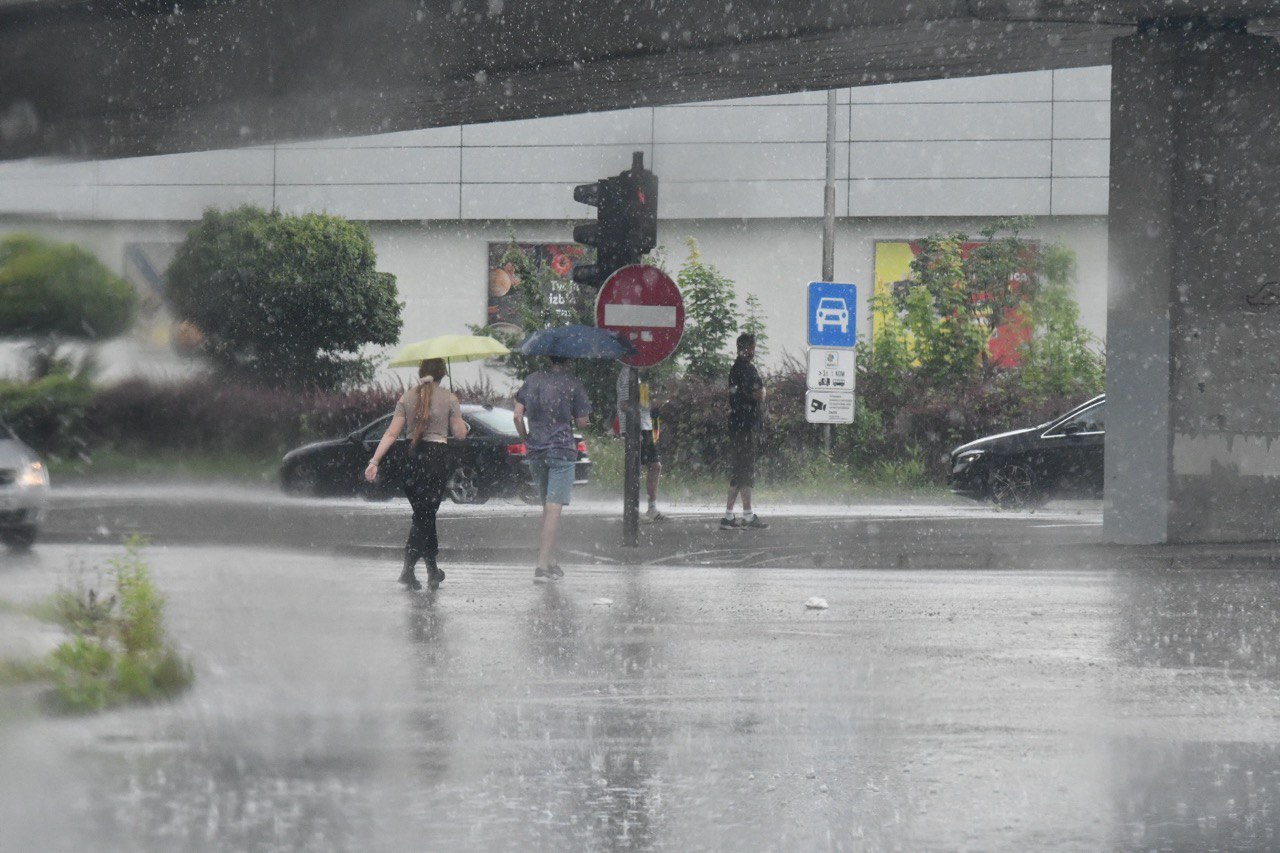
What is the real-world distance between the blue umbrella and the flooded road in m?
3.81

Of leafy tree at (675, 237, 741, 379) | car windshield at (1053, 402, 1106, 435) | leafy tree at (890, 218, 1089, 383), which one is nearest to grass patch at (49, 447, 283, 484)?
car windshield at (1053, 402, 1106, 435)

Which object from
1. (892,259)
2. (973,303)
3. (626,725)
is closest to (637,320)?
(626,725)

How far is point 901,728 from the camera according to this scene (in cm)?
726

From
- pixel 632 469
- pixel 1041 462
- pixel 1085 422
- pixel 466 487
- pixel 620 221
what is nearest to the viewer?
pixel 632 469

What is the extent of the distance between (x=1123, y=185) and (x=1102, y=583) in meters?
3.98

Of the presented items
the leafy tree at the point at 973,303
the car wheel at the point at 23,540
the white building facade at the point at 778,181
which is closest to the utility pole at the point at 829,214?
the leafy tree at the point at 973,303

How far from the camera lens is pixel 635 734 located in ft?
23.2

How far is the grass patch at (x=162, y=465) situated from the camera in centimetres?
490

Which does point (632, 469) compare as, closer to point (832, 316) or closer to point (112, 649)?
point (112, 649)

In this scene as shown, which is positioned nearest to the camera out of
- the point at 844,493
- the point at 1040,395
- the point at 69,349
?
the point at 69,349

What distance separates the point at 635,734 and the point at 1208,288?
9228mm

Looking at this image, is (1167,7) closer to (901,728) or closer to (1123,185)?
(1123,185)

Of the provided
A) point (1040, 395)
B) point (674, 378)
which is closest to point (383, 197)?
point (674, 378)

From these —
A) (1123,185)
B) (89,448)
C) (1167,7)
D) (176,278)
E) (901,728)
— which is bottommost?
(901,728)
